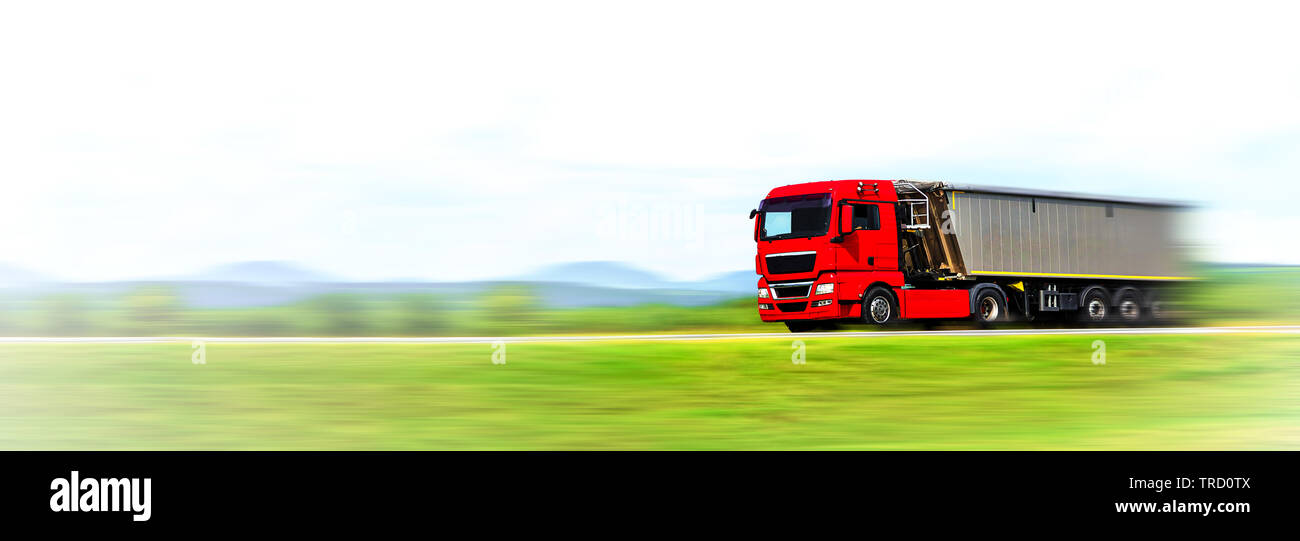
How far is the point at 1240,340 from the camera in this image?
82.7 feet

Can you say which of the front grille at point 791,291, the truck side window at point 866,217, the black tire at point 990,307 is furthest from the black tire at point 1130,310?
the front grille at point 791,291

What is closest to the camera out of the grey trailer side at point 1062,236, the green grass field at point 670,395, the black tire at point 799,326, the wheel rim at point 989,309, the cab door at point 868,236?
the green grass field at point 670,395

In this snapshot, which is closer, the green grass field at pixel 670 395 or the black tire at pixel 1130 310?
the green grass field at pixel 670 395

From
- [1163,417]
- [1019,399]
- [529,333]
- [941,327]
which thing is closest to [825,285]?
[941,327]

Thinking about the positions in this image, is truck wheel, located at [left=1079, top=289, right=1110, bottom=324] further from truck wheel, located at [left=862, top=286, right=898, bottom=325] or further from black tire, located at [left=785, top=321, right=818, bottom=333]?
black tire, located at [left=785, top=321, right=818, bottom=333]

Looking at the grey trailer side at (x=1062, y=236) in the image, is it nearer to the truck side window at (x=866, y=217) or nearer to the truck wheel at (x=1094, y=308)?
the truck wheel at (x=1094, y=308)

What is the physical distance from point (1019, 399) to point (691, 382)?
212 inches

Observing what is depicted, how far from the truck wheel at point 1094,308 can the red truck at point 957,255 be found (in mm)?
43

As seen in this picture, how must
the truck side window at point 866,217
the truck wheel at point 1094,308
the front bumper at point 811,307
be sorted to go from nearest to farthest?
the front bumper at point 811,307 < the truck side window at point 866,217 < the truck wheel at point 1094,308

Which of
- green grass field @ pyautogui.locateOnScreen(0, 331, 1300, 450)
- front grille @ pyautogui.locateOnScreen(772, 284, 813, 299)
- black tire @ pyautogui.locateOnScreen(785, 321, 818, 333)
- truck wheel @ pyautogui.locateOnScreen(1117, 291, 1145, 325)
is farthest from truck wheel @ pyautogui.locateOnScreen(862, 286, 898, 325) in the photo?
truck wheel @ pyautogui.locateOnScreen(1117, 291, 1145, 325)

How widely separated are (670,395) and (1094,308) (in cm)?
2131

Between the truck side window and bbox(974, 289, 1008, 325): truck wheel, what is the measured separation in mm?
4459

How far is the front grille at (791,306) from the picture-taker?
27.3m

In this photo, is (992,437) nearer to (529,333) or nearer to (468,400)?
(468,400)
